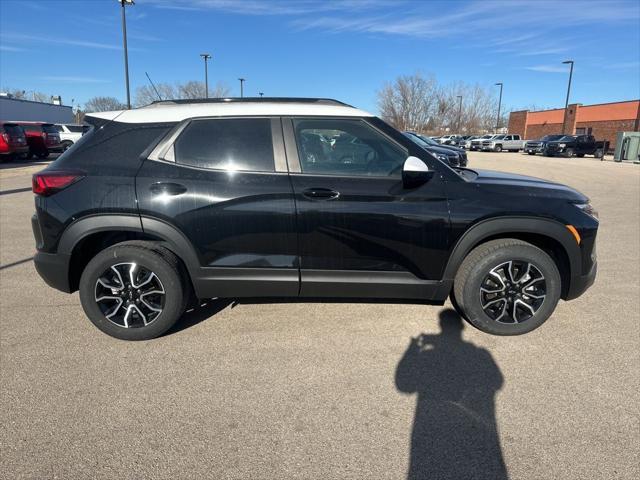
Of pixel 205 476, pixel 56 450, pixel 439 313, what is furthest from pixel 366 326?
pixel 56 450

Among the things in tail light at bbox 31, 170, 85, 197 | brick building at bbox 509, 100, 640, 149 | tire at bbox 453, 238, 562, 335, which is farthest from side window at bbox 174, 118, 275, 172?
brick building at bbox 509, 100, 640, 149

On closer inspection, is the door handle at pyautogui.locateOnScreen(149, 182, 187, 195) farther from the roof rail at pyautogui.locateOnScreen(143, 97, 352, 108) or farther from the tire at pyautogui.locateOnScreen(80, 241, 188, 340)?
the roof rail at pyautogui.locateOnScreen(143, 97, 352, 108)

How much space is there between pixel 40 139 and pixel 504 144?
37814mm

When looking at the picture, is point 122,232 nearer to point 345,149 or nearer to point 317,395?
point 345,149

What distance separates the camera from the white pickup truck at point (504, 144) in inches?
1645

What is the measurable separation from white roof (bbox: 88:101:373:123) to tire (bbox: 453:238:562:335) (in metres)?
1.45

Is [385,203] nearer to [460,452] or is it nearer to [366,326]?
[366,326]

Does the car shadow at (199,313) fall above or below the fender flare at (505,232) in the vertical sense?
below

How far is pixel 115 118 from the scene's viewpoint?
3.41m

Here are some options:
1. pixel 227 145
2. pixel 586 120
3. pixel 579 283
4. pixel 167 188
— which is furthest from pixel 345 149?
pixel 586 120

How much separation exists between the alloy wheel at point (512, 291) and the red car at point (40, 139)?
22.9 metres

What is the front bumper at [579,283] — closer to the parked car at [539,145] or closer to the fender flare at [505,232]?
the fender flare at [505,232]

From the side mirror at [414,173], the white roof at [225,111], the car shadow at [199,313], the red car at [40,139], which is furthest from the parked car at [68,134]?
the side mirror at [414,173]

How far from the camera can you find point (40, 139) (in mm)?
21031
